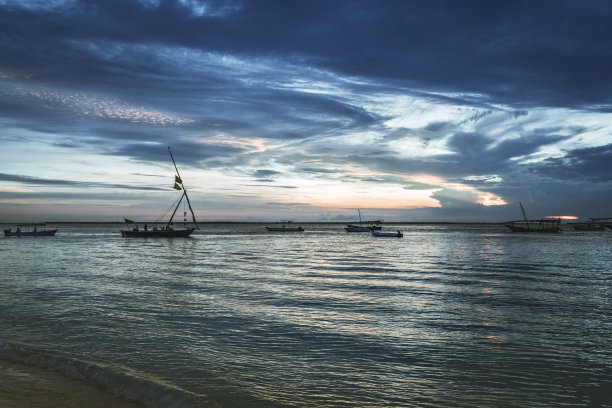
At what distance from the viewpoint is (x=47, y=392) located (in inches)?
331

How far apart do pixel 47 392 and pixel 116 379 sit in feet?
4.27

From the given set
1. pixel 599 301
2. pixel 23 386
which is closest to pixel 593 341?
pixel 599 301

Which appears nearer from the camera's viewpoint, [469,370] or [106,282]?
[469,370]

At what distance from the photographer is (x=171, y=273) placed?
100 feet

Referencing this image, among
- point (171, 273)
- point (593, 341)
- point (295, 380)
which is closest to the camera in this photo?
point (295, 380)

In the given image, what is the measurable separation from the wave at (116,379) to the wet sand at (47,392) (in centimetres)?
20

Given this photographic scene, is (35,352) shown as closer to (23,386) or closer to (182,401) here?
(23,386)

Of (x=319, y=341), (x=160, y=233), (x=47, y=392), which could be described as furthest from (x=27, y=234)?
(x=319, y=341)

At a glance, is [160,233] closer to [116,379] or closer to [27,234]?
[27,234]

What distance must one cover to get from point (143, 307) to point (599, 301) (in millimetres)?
21447

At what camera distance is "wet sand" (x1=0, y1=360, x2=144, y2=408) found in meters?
7.87

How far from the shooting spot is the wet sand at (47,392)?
787 cm

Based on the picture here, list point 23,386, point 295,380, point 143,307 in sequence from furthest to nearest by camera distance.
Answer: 1. point 143,307
2. point 295,380
3. point 23,386

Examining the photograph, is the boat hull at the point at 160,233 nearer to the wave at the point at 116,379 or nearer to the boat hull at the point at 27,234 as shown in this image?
the boat hull at the point at 27,234
